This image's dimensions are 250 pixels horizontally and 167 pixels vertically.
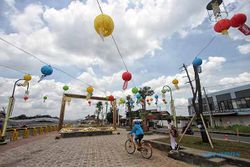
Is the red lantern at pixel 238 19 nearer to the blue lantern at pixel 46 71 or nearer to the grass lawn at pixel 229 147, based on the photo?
the grass lawn at pixel 229 147

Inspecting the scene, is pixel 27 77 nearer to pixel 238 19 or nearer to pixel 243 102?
pixel 238 19

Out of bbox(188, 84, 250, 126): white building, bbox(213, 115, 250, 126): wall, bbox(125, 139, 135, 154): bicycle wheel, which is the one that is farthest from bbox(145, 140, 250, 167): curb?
bbox(213, 115, 250, 126): wall

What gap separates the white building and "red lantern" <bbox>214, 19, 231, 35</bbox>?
27514mm

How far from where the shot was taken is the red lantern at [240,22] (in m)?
5.11

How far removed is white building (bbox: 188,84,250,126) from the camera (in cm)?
2707

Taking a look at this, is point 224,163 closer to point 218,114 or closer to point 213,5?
point 213,5

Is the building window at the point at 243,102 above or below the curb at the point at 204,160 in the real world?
above

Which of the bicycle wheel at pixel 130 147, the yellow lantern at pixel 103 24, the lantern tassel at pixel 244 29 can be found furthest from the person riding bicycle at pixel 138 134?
the lantern tassel at pixel 244 29

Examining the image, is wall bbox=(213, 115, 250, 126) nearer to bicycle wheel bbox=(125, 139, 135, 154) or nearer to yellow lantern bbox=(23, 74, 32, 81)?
bicycle wheel bbox=(125, 139, 135, 154)

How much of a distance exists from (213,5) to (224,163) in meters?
5.32

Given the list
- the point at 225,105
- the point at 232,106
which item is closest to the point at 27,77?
the point at 232,106

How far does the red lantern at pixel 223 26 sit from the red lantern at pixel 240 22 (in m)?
0.15

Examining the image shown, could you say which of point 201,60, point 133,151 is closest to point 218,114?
point 201,60

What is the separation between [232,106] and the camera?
31.5m
